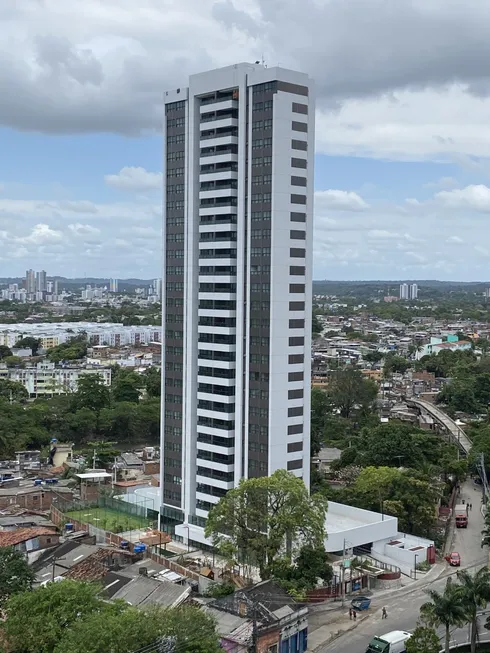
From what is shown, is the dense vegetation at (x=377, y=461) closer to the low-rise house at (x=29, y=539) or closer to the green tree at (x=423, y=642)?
the low-rise house at (x=29, y=539)

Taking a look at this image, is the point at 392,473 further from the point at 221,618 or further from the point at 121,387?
the point at 121,387

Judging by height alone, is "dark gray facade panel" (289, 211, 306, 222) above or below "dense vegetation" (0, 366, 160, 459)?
above

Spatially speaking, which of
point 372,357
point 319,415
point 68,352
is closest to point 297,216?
point 319,415

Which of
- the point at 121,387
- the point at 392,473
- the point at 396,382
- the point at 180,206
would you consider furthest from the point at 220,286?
the point at 396,382

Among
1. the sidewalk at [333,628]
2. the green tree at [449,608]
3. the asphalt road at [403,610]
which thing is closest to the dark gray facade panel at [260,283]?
the sidewalk at [333,628]

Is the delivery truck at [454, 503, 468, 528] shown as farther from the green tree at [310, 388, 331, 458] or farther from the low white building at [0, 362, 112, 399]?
the low white building at [0, 362, 112, 399]

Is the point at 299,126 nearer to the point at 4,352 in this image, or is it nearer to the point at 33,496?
the point at 33,496

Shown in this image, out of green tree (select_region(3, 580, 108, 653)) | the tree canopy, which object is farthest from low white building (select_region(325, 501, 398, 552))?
green tree (select_region(3, 580, 108, 653))
